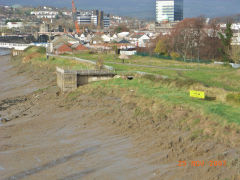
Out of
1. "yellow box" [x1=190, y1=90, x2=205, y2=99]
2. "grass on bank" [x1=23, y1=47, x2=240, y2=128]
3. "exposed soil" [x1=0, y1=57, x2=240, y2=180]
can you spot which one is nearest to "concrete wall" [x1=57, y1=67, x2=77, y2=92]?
"grass on bank" [x1=23, y1=47, x2=240, y2=128]

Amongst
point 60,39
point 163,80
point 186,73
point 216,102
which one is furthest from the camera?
point 60,39

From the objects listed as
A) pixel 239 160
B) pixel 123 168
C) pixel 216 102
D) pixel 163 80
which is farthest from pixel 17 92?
pixel 239 160

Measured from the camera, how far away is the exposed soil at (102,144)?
15875mm

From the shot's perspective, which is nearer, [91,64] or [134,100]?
[134,100]

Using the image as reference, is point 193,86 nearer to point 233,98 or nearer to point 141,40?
point 233,98

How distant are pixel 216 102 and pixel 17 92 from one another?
826 inches

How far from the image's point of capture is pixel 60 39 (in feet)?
290

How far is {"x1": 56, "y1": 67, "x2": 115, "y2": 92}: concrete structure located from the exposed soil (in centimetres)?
348

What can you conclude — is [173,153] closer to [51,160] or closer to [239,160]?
[239,160]

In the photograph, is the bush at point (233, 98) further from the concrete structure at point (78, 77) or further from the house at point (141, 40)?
the house at point (141, 40)

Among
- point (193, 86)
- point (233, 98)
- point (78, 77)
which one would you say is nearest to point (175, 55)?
point (78, 77)

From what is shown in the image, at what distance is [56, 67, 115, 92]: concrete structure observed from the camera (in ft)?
109

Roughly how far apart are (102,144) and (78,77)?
15.1 meters

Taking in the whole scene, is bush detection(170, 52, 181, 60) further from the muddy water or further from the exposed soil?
the muddy water
